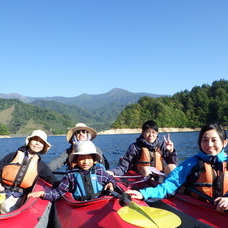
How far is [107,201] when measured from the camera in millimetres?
3002

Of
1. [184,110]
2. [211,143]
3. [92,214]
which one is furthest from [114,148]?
[184,110]

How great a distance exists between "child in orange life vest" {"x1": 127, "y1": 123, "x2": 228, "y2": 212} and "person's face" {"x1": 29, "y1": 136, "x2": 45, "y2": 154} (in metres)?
1.92

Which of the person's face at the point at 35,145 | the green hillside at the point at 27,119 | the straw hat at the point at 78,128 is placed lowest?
the green hillside at the point at 27,119

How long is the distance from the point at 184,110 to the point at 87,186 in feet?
311

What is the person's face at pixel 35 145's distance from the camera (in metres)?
4.23

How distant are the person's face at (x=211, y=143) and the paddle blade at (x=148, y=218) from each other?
1.08m

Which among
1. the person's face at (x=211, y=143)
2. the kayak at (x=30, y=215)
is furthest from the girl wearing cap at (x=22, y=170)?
the person's face at (x=211, y=143)

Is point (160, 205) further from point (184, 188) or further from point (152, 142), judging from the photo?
point (152, 142)

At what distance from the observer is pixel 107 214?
9.12ft

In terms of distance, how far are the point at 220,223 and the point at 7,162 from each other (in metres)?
2.99

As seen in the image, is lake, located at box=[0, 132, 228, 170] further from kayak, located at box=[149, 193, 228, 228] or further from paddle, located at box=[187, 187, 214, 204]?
paddle, located at box=[187, 187, 214, 204]

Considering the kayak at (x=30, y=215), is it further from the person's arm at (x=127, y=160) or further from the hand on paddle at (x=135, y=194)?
the person's arm at (x=127, y=160)

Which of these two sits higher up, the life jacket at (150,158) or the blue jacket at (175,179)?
the blue jacket at (175,179)

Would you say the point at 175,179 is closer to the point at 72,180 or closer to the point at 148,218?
the point at 148,218
